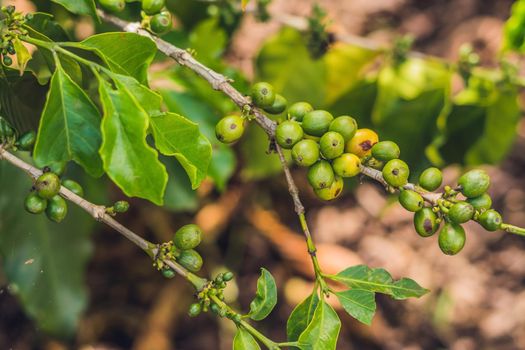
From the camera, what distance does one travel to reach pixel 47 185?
1.15 metres

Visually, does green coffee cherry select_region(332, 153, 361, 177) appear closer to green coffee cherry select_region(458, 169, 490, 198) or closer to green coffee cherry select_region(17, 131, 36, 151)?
green coffee cherry select_region(458, 169, 490, 198)

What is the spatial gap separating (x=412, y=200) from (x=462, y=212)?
89 mm

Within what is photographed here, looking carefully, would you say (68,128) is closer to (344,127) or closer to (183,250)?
(183,250)

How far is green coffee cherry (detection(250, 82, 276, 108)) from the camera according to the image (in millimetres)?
1172

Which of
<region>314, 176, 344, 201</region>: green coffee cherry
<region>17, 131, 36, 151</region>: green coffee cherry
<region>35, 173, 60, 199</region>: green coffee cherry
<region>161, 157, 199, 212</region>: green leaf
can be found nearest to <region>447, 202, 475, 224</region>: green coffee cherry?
<region>314, 176, 344, 201</region>: green coffee cherry

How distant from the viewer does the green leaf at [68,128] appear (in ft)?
3.62

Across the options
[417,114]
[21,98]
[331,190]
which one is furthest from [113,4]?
[417,114]

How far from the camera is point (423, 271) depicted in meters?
2.79

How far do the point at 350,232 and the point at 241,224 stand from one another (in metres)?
0.53

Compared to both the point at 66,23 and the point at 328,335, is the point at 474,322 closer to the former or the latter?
the point at 328,335

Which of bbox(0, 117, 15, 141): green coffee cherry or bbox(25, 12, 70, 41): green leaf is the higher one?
bbox(25, 12, 70, 41): green leaf

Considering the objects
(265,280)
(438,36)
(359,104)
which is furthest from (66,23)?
(438,36)

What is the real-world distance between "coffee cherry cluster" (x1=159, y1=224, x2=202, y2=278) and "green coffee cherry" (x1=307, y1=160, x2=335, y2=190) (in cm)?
25

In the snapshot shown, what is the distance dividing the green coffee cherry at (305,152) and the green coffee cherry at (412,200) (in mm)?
178
